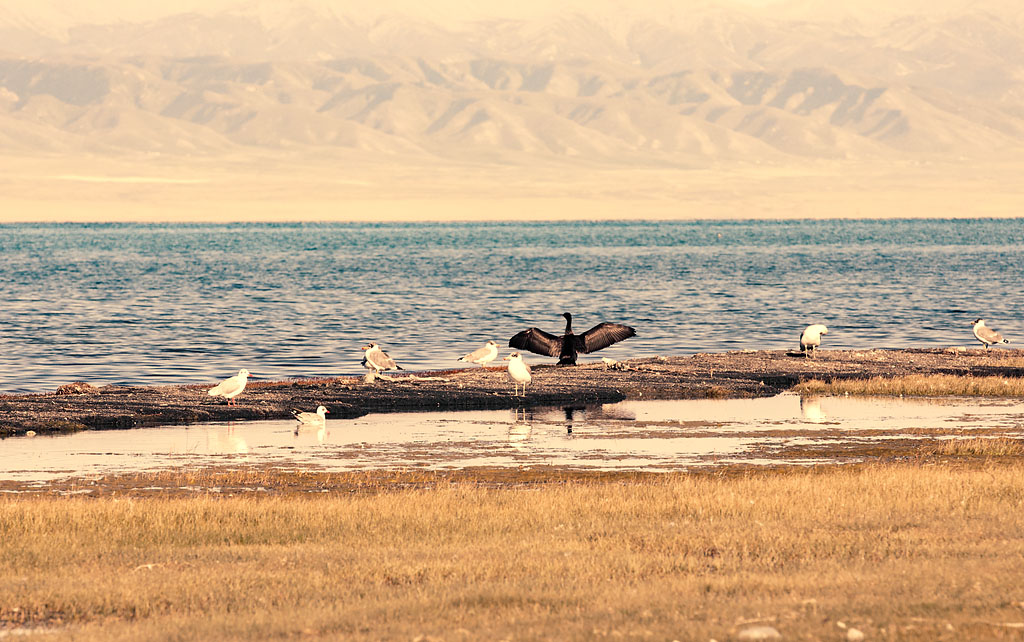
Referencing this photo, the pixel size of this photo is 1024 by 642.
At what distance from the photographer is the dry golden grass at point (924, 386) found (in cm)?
3559

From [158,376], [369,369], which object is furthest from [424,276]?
[369,369]

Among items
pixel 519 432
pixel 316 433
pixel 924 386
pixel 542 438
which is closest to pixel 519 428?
pixel 519 432

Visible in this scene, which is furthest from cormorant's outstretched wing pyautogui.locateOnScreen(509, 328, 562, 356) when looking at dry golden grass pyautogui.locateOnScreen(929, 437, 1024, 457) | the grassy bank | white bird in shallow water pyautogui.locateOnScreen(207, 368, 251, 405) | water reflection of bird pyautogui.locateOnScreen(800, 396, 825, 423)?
the grassy bank

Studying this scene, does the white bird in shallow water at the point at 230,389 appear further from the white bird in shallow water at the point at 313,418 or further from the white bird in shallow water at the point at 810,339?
the white bird in shallow water at the point at 810,339

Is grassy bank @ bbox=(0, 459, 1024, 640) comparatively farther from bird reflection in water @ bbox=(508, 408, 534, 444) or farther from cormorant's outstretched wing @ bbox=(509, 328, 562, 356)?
cormorant's outstretched wing @ bbox=(509, 328, 562, 356)

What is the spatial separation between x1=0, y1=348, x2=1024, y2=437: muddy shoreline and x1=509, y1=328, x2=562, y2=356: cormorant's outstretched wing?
18.3 inches

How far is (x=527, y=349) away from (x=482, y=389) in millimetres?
3572

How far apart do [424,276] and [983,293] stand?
4012cm

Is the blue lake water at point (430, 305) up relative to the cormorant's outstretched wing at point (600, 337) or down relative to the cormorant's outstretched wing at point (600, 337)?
down

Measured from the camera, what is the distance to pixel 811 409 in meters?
33.0

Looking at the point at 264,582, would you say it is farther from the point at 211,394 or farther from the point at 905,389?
the point at 905,389

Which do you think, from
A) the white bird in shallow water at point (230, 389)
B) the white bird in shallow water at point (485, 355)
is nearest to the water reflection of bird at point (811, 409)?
the white bird in shallow water at point (485, 355)

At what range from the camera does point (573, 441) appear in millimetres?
27656

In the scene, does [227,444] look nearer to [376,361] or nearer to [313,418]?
[313,418]
